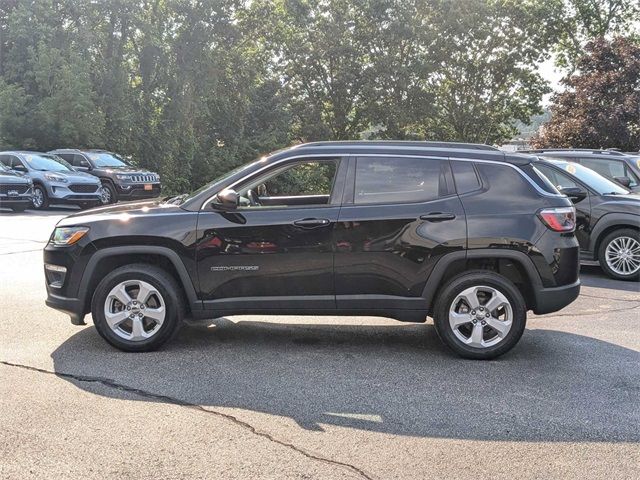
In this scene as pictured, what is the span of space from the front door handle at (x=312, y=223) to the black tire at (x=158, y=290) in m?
1.17

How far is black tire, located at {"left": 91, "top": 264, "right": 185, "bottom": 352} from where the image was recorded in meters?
5.20

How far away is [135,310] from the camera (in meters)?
5.25

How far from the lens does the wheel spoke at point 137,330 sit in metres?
5.24

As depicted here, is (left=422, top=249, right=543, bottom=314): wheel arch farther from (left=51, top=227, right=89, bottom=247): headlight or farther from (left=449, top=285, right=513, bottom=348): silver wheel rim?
(left=51, top=227, right=89, bottom=247): headlight

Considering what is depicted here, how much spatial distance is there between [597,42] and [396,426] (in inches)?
1072

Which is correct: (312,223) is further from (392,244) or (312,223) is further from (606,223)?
(606,223)

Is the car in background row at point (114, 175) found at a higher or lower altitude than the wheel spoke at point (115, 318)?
higher

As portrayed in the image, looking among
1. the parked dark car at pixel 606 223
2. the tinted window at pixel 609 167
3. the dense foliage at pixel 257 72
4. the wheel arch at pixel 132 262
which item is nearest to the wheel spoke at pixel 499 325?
the wheel arch at pixel 132 262

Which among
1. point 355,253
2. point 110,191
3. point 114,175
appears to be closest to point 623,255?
point 355,253

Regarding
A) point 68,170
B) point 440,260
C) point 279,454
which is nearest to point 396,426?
point 279,454

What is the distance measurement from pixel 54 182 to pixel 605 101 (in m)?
21.4

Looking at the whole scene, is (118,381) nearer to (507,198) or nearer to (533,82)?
(507,198)

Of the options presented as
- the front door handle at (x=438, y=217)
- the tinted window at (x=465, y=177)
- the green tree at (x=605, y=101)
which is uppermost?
the green tree at (x=605, y=101)

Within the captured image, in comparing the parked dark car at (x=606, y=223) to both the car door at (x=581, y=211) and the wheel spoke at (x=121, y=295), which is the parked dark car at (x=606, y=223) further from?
the wheel spoke at (x=121, y=295)
